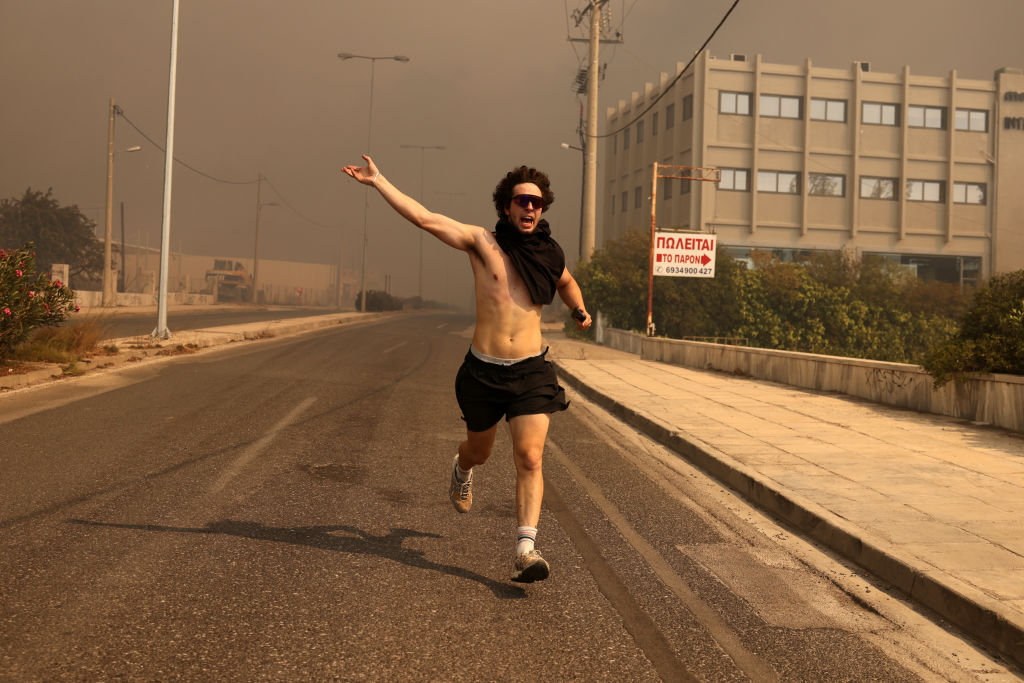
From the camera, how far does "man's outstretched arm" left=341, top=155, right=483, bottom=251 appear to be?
431cm

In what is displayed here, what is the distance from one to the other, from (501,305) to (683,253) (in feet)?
65.8

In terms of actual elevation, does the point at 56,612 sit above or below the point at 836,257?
below

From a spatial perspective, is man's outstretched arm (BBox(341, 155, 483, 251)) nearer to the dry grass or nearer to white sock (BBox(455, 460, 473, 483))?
white sock (BBox(455, 460, 473, 483))

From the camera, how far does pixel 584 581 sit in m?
4.34

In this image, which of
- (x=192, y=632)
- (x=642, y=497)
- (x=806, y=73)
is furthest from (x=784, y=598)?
(x=806, y=73)

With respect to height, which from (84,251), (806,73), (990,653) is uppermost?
(806,73)

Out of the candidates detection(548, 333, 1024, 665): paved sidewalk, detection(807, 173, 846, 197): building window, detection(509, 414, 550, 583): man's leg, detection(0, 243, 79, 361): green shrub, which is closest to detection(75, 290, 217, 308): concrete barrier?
detection(0, 243, 79, 361): green shrub

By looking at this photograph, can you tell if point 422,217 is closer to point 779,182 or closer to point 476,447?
point 476,447

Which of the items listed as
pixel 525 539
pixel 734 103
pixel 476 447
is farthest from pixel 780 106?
pixel 525 539

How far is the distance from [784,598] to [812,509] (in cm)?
154

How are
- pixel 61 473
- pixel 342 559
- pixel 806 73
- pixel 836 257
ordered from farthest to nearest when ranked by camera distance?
pixel 806 73, pixel 836 257, pixel 61 473, pixel 342 559

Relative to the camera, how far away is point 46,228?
48.0 metres

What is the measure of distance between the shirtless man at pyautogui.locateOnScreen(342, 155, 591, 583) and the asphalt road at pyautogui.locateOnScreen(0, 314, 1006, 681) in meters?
0.71

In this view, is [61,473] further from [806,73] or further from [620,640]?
[806,73]
